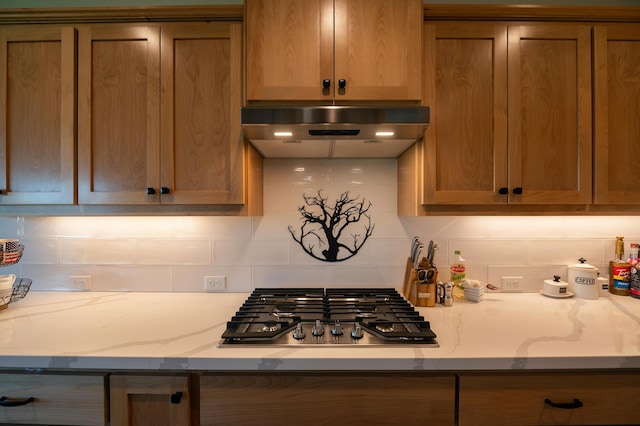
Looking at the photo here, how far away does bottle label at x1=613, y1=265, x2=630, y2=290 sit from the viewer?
157 centimetres

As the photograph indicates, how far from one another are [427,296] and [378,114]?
871mm

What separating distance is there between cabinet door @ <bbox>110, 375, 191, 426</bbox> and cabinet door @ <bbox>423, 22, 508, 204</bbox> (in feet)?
3.79

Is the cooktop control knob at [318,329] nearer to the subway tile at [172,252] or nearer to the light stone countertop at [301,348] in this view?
the light stone countertop at [301,348]

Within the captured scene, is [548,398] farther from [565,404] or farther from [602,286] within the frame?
[602,286]

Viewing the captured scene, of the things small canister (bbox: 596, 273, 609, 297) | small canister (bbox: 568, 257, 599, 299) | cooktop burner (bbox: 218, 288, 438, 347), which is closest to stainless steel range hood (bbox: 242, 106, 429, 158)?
cooktop burner (bbox: 218, 288, 438, 347)

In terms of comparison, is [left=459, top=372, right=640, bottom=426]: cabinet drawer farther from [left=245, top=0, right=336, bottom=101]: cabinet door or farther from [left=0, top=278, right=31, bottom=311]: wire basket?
[left=0, top=278, right=31, bottom=311]: wire basket

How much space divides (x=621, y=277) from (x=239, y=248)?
6.67ft

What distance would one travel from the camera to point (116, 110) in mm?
1322

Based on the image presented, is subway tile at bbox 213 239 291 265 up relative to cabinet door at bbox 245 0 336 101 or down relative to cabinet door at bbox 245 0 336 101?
down

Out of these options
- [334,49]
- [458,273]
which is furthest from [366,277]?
[334,49]

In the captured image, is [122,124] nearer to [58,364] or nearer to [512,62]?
[58,364]

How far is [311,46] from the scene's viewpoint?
1.24m

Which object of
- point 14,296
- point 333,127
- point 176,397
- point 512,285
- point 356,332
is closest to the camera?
point 176,397

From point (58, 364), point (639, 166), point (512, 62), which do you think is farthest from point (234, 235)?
point (639, 166)
